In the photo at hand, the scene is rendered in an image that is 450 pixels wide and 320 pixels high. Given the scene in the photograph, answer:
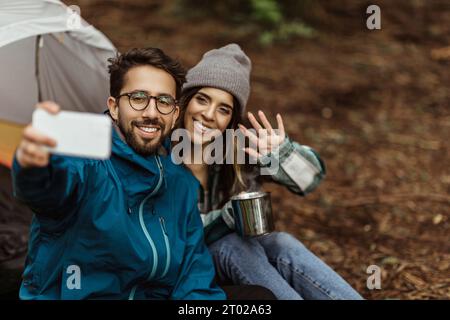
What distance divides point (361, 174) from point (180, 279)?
2513mm

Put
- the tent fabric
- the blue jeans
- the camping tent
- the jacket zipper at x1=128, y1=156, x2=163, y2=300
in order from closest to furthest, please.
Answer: the jacket zipper at x1=128, y1=156, x2=163, y2=300
the tent fabric
the blue jeans
the camping tent

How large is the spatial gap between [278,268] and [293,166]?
0.45 m

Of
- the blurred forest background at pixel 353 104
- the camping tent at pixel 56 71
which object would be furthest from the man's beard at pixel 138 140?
the blurred forest background at pixel 353 104

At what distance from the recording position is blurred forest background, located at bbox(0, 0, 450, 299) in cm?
350

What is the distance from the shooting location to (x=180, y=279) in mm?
2234

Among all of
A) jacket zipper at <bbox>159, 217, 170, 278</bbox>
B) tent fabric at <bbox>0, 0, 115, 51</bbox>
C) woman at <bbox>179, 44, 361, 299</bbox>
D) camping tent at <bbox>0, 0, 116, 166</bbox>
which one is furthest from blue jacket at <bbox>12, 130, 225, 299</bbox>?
camping tent at <bbox>0, 0, 116, 166</bbox>

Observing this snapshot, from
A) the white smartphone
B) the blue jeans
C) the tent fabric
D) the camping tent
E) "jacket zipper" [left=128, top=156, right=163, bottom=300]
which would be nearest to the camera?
the white smartphone

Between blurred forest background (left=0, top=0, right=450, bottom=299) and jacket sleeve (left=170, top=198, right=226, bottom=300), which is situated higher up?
blurred forest background (left=0, top=0, right=450, bottom=299)

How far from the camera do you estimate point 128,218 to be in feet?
6.55

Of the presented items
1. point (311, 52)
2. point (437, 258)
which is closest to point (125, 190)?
point (437, 258)

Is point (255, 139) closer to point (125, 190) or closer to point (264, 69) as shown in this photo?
point (125, 190)

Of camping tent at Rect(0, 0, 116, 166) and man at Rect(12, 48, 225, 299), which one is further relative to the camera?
camping tent at Rect(0, 0, 116, 166)

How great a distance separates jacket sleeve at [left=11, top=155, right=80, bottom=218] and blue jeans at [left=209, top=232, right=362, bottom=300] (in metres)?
1.02

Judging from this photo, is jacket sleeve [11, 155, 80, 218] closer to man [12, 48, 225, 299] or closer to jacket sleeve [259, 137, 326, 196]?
man [12, 48, 225, 299]
